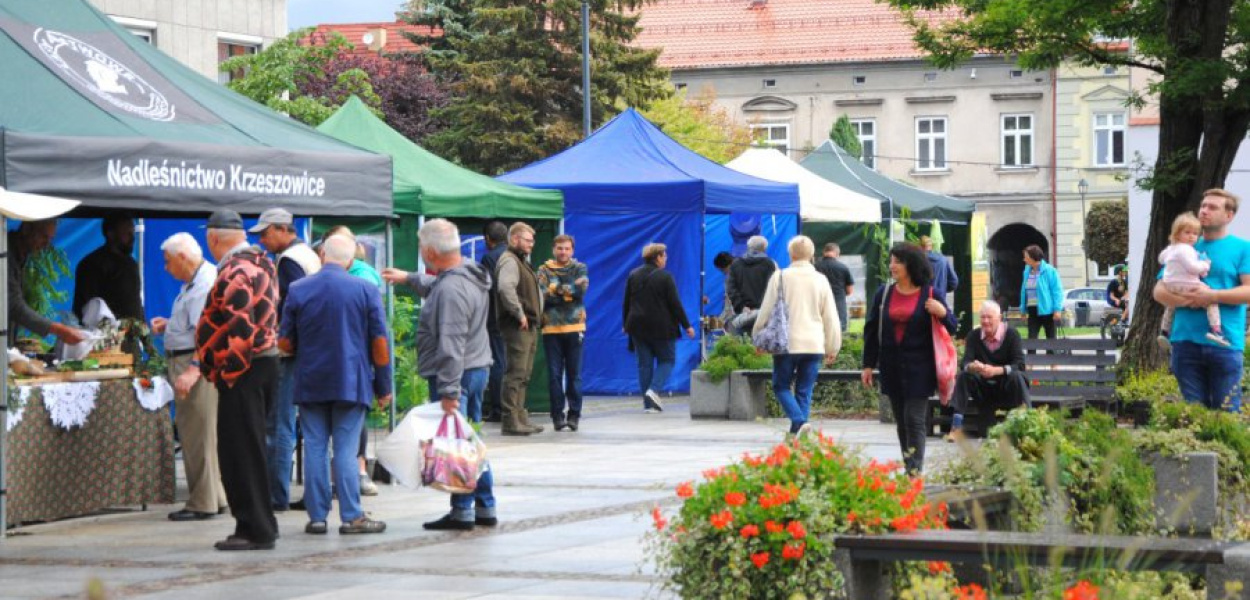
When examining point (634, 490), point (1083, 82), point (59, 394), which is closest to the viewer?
point (59, 394)

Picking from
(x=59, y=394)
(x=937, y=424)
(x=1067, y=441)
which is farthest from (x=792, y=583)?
(x=937, y=424)

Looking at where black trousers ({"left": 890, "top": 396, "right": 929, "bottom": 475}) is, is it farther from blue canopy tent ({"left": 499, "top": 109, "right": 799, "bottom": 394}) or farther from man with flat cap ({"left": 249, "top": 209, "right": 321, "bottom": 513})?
blue canopy tent ({"left": 499, "top": 109, "right": 799, "bottom": 394})

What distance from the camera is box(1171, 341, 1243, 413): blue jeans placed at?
11.6 metres

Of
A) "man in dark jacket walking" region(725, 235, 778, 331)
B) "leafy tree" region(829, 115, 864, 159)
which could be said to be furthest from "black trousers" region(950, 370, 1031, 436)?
"leafy tree" region(829, 115, 864, 159)

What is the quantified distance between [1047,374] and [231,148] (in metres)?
8.36

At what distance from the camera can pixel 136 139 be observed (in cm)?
1155

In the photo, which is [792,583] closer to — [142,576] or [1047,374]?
[142,576]

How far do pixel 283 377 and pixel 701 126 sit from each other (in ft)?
157

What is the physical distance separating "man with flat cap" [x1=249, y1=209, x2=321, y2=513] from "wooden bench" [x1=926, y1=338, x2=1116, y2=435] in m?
6.57

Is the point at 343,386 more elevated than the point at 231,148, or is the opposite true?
the point at 231,148

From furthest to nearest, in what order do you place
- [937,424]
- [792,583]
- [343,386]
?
[937,424], [343,386], [792,583]

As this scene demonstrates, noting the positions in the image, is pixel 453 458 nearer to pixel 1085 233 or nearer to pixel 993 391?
pixel 993 391

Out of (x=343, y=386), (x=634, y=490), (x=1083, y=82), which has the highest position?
(x=1083, y=82)

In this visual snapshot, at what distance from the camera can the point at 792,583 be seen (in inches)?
267
